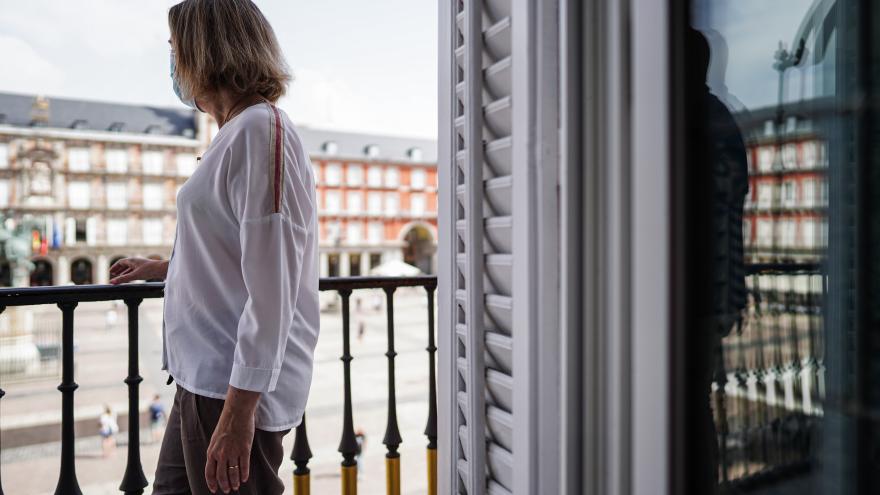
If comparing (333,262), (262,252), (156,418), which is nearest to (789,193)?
(262,252)

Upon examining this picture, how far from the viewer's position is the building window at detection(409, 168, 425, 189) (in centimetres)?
3859

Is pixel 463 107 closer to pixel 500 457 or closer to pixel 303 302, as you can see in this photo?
pixel 303 302

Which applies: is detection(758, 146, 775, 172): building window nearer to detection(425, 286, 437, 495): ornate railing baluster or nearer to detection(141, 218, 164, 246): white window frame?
detection(425, 286, 437, 495): ornate railing baluster

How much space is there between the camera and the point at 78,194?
30.7 meters

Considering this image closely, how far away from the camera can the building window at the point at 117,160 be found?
31.5 meters

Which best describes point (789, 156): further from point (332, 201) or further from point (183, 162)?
point (183, 162)

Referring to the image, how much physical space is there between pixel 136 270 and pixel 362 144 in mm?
36831

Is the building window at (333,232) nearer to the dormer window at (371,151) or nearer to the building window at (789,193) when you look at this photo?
the dormer window at (371,151)

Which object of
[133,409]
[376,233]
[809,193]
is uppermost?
[376,233]

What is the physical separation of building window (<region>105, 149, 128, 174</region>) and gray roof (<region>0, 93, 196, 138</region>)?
1712 mm

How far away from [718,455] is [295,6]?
2539cm

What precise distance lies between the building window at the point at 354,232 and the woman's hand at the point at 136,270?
117 ft

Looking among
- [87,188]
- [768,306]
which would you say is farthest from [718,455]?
[87,188]

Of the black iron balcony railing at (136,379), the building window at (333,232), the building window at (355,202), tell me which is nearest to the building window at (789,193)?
the black iron balcony railing at (136,379)
